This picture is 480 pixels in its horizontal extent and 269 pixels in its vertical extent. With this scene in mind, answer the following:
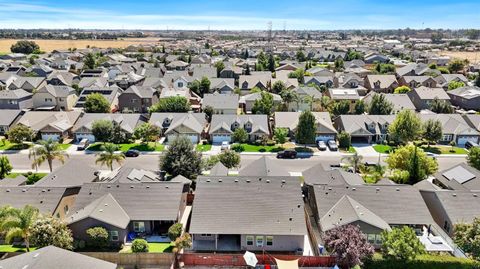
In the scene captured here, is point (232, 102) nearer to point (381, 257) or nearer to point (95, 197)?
point (95, 197)

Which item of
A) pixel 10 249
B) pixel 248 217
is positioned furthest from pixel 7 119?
pixel 248 217

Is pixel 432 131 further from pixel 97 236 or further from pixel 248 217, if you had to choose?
pixel 97 236

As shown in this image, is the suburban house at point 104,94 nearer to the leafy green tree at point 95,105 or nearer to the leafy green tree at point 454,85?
the leafy green tree at point 95,105

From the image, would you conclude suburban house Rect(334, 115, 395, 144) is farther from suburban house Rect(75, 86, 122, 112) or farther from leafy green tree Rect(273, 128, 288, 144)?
suburban house Rect(75, 86, 122, 112)

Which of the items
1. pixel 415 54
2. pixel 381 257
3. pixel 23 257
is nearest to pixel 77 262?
pixel 23 257

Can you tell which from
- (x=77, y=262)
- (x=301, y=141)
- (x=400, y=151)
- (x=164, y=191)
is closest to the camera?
(x=77, y=262)

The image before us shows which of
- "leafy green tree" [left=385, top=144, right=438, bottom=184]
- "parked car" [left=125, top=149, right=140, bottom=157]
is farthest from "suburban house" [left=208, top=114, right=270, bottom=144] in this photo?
"leafy green tree" [left=385, top=144, right=438, bottom=184]
